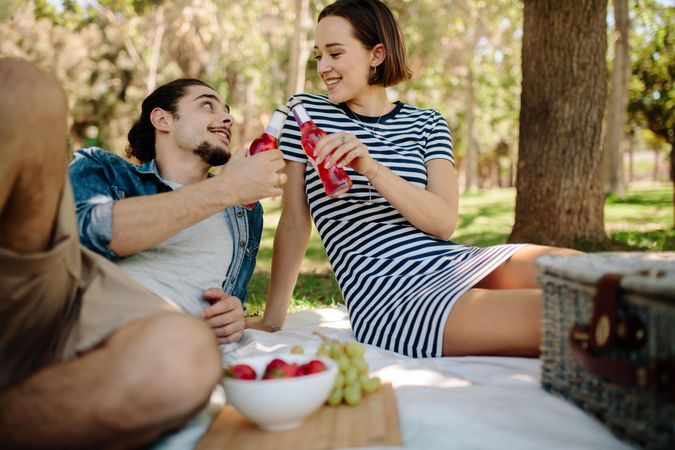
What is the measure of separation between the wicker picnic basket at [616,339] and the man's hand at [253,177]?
1064mm

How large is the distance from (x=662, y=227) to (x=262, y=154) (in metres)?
9.11

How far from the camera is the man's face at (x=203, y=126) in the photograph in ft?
9.61

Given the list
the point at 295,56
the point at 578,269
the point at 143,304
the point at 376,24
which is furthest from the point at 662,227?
the point at 143,304

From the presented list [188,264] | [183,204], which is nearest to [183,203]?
[183,204]

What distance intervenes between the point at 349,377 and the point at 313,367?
0.61 ft

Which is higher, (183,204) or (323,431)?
(183,204)

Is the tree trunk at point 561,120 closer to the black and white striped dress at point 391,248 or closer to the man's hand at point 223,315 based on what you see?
the black and white striped dress at point 391,248

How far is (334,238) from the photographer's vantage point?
2.92 metres

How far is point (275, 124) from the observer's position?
2564 mm

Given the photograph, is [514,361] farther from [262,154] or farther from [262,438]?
[262,154]

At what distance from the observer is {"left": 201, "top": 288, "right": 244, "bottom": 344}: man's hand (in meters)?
2.61

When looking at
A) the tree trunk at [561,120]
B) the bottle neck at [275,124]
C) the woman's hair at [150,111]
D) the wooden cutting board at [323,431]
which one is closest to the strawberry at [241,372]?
the wooden cutting board at [323,431]

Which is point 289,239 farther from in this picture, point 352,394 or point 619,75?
point 619,75

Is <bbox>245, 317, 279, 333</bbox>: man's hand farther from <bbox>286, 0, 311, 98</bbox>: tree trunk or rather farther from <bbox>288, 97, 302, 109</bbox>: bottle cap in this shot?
<bbox>286, 0, 311, 98</bbox>: tree trunk
